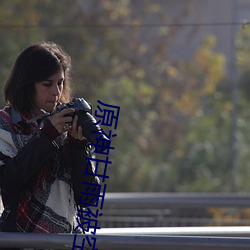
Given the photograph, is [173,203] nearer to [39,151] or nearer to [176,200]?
[176,200]

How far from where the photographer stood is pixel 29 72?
12.4ft

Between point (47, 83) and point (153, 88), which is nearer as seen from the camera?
point (47, 83)

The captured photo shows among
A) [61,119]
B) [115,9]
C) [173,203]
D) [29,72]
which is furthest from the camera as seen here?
[115,9]

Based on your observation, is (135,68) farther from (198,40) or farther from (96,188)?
(96,188)

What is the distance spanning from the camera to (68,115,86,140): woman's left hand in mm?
3576

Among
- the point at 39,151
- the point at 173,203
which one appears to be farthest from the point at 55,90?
the point at 173,203

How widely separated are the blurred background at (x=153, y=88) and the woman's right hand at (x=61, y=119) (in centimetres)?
890

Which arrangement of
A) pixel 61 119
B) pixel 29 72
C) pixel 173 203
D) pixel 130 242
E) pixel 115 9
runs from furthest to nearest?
1. pixel 115 9
2. pixel 173 203
3. pixel 29 72
4. pixel 61 119
5. pixel 130 242

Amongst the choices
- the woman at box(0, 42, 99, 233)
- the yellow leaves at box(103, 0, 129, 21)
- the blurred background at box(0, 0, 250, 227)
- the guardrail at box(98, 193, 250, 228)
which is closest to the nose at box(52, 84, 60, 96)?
the woman at box(0, 42, 99, 233)

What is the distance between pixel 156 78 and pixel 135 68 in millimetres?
816

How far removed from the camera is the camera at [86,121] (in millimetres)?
3451

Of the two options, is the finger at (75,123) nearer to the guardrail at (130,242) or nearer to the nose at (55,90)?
the nose at (55,90)

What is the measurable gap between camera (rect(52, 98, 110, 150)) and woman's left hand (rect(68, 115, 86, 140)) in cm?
1

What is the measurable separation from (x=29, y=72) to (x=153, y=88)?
1289 cm
